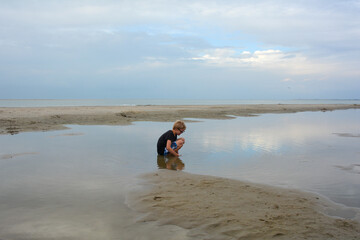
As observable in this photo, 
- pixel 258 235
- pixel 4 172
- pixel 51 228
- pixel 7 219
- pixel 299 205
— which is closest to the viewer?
pixel 258 235

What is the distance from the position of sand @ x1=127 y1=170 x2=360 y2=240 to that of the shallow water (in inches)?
14.1

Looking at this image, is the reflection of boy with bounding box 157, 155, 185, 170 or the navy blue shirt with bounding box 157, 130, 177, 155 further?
the navy blue shirt with bounding box 157, 130, 177, 155

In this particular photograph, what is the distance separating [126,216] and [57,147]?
7.33 m

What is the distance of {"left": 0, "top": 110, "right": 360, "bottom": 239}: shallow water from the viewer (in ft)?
13.5

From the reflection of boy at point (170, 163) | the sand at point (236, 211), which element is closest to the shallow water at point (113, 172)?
the reflection of boy at point (170, 163)

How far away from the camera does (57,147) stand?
10.7 m

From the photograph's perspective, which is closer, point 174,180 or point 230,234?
point 230,234

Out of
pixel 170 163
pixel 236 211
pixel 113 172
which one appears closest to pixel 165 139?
pixel 170 163

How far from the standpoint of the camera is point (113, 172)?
721cm

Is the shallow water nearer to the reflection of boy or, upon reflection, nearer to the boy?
the reflection of boy

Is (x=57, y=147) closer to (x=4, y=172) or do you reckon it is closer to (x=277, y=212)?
(x=4, y=172)

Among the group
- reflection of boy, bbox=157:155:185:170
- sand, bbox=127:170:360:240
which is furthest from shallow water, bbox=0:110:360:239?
sand, bbox=127:170:360:240

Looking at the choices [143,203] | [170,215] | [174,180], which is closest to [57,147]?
[174,180]

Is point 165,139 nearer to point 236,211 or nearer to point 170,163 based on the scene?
point 170,163
